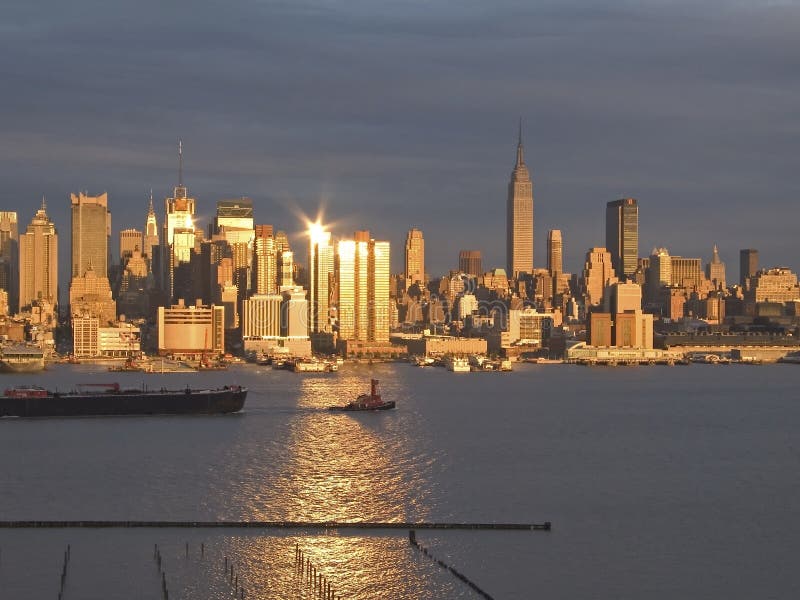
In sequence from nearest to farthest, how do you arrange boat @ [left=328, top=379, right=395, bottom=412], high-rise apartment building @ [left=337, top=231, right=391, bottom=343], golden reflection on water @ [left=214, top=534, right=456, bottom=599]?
golden reflection on water @ [left=214, top=534, right=456, bottom=599]
boat @ [left=328, top=379, right=395, bottom=412]
high-rise apartment building @ [left=337, top=231, right=391, bottom=343]

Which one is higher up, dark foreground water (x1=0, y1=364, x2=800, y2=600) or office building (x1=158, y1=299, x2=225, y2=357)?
office building (x1=158, y1=299, x2=225, y2=357)

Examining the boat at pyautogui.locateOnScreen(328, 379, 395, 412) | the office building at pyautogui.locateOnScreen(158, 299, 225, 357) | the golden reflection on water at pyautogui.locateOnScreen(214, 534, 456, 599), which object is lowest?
the golden reflection on water at pyautogui.locateOnScreen(214, 534, 456, 599)

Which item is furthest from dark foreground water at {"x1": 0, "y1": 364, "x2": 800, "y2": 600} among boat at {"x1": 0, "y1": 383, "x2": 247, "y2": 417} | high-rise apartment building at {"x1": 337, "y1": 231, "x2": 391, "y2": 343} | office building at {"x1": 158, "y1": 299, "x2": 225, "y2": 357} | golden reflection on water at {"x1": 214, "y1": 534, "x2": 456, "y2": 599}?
high-rise apartment building at {"x1": 337, "y1": 231, "x2": 391, "y2": 343}

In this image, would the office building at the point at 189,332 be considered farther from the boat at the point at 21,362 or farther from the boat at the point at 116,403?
the boat at the point at 116,403

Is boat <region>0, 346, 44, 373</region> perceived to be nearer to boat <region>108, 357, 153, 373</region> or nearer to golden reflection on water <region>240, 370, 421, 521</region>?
boat <region>108, 357, 153, 373</region>

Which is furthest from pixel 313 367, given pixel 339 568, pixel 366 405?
pixel 339 568

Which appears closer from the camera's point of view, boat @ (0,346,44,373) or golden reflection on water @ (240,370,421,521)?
golden reflection on water @ (240,370,421,521)

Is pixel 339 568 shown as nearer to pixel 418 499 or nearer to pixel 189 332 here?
pixel 418 499
